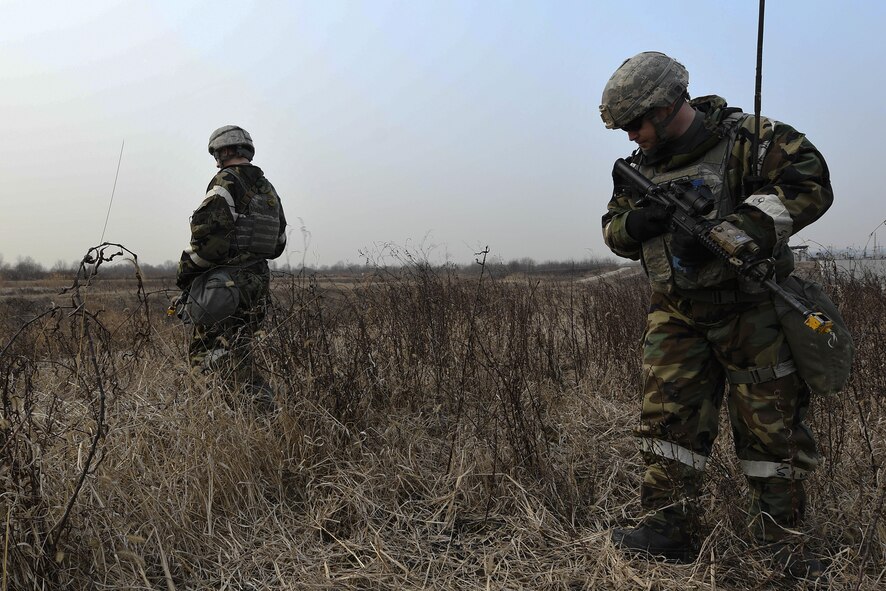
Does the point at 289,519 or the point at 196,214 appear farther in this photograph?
the point at 196,214

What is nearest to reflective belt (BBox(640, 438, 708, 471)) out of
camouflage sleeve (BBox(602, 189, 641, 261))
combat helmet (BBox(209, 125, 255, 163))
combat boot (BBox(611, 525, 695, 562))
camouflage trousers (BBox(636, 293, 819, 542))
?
camouflage trousers (BBox(636, 293, 819, 542))

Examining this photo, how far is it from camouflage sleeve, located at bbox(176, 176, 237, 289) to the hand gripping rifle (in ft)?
8.18

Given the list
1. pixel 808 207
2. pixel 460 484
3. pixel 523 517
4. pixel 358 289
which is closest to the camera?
pixel 808 207

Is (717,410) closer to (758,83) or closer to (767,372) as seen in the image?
(767,372)

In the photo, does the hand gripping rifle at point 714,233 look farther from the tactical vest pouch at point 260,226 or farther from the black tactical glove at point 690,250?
the tactical vest pouch at point 260,226

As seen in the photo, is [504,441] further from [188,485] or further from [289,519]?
[188,485]

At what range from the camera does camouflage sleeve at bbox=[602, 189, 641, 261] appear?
2086 mm

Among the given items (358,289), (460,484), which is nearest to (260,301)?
(358,289)

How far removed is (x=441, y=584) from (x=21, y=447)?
58.1 inches

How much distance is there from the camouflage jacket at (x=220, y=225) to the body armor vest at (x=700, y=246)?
2.59 m

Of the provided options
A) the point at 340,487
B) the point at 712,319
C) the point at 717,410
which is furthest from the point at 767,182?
the point at 340,487

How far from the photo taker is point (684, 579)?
1.82 metres

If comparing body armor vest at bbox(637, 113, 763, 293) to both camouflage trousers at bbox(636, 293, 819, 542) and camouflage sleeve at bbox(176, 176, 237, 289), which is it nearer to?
camouflage trousers at bbox(636, 293, 819, 542)

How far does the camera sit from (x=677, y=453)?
6.39ft
